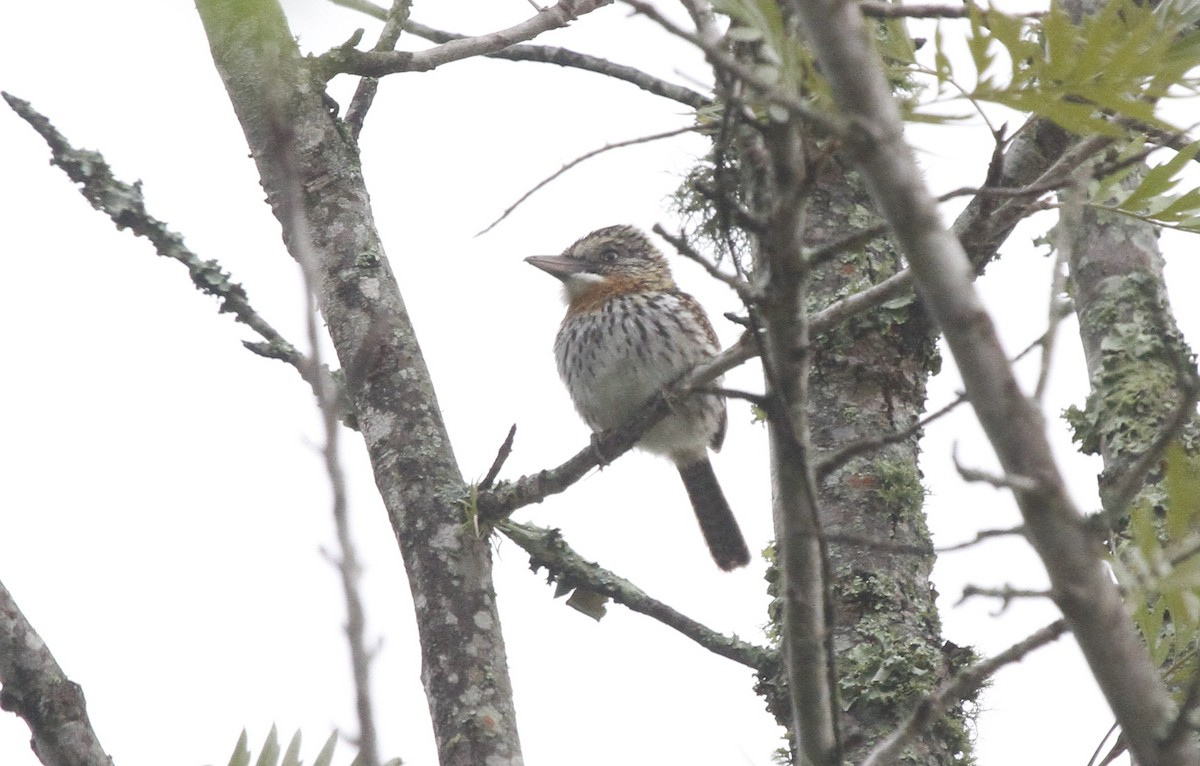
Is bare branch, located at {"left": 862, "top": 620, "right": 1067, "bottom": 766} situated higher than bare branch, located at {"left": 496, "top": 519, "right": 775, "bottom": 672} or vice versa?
bare branch, located at {"left": 496, "top": 519, "right": 775, "bottom": 672}

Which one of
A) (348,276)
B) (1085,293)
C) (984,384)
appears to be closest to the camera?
(984,384)

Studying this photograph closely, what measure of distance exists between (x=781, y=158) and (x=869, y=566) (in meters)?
2.24

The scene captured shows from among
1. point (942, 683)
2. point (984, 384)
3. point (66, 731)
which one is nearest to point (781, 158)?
point (984, 384)

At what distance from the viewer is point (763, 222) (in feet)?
5.52

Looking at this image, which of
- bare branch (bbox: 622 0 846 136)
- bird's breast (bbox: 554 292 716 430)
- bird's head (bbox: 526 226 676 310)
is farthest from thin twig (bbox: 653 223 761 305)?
bird's head (bbox: 526 226 676 310)

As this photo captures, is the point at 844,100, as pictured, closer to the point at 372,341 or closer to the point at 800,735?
the point at 372,341

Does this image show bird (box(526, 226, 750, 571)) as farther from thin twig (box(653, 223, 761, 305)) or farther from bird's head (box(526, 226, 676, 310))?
thin twig (box(653, 223, 761, 305))

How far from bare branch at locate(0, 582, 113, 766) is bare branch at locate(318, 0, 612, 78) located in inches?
78.1

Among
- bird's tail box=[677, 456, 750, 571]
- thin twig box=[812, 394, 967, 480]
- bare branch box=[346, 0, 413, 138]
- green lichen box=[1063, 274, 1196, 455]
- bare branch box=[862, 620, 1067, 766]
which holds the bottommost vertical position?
bare branch box=[862, 620, 1067, 766]

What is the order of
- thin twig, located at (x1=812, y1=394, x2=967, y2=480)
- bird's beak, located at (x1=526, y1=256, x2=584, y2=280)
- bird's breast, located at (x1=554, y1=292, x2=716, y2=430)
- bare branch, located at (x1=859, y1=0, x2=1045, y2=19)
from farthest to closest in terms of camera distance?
bird's beak, located at (x1=526, y1=256, x2=584, y2=280) < bird's breast, located at (x1=554, y1=292, x2=716, y2=430) < bare branch, located at (x1=859, y1=0, x2=1045, y2=19) < thin twig, located at (x1=812, y1=394, x2=967, y2=480)

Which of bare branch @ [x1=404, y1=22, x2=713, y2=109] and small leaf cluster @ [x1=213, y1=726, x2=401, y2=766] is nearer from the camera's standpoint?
small leaf cluster @ [x1=213, y1=726, x2=401, y2=766]

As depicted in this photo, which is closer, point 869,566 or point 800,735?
point 800,735

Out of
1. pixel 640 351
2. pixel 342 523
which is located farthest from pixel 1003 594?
pixel 640 351

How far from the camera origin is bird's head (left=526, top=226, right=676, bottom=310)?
227 inches
